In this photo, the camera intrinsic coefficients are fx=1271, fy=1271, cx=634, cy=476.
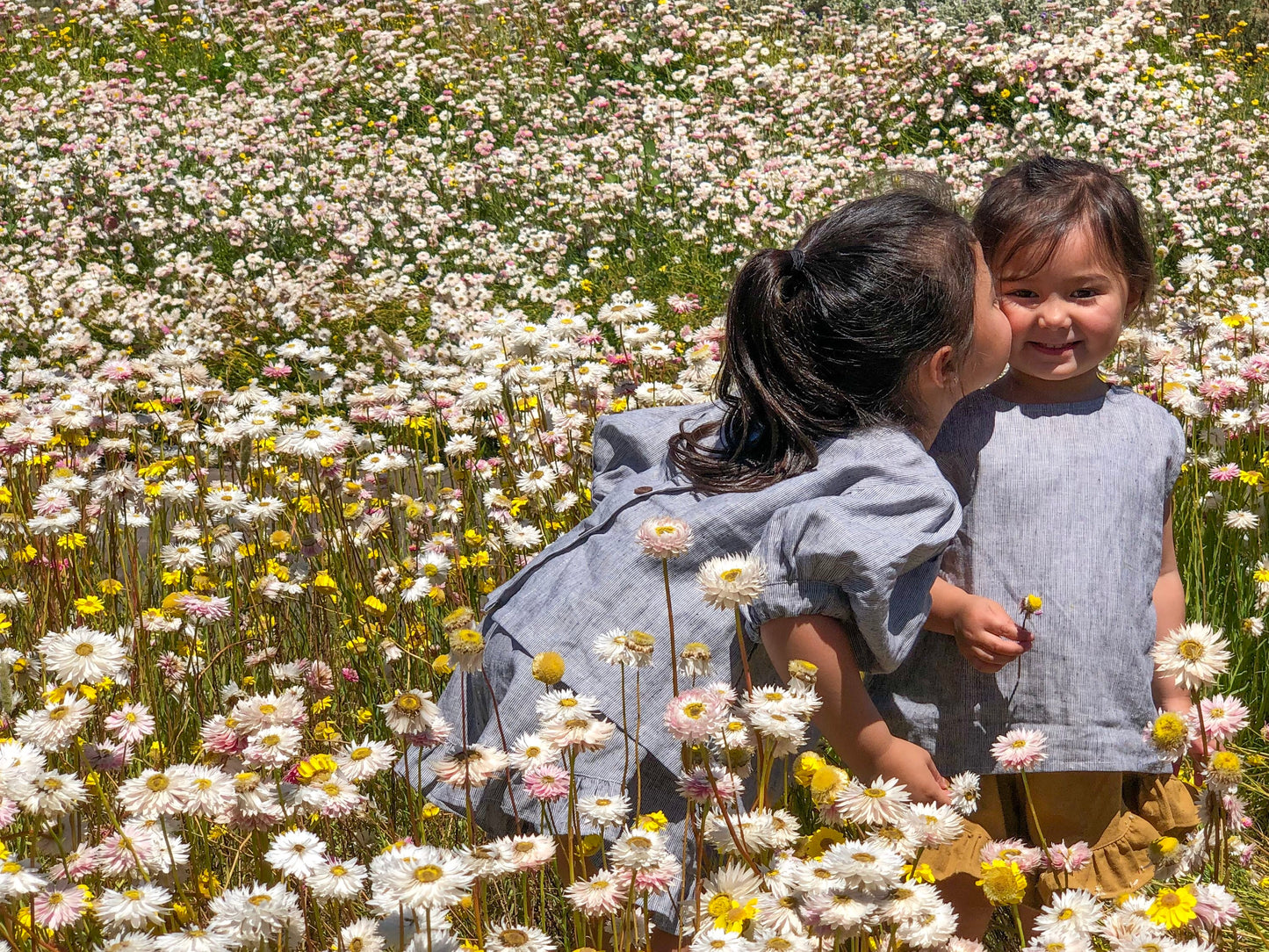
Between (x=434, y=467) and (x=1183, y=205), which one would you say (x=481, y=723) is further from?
(x=1183, y=205)

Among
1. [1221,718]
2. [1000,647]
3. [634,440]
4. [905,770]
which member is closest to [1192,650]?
[1221,718]

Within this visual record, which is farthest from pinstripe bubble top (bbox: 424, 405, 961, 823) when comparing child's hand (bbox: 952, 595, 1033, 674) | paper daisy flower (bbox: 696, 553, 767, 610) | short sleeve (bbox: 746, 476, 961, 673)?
paper daisy flower (bbox: 696, 553, 767, 610)

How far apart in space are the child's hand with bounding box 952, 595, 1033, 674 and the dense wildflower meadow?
0.62 feet

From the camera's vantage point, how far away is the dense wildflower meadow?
140 centimetres

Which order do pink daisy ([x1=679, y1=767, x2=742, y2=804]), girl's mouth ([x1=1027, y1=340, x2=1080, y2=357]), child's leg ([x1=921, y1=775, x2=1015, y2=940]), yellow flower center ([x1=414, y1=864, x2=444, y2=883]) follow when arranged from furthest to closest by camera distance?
girl's mouth ([x1=1027, y1=340, x2=1080, y2=357])
child's leg ([x1=921, y1=775, x2=1015, y2=940])
pink daisy ([x1=679, y1=767, x2=742, y2=804])
yellow flower center ([x1=414, y1=864, x2=444, y2=883])

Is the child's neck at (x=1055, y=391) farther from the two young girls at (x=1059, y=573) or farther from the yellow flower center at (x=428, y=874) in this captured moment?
the yellow flower center at (x=428, y=874)

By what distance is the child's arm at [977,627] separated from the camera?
185cm

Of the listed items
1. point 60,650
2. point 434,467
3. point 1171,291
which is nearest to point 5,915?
point 60,650

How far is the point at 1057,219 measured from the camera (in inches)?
82.9

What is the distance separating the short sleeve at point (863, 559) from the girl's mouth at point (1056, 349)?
1.48 ft

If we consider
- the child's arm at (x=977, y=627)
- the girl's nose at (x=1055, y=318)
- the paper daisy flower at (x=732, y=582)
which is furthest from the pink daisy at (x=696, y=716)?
the girl's nose at (x=1055, y=318)

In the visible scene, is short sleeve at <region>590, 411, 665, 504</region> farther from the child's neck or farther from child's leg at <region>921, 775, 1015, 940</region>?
child's leg at <region>921, 775, 1015, 940</region>

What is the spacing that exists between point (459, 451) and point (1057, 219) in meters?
1.59

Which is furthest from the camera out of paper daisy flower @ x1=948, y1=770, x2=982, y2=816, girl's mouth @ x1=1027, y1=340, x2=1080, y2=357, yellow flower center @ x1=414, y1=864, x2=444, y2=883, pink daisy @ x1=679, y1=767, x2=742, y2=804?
girl's mouth @ x1=1027, y1=340, x2=1080, y2=357
